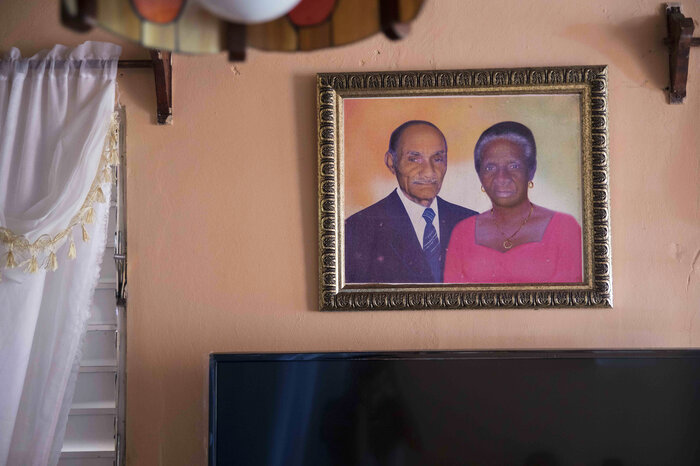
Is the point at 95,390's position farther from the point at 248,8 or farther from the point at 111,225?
the point at 248,8

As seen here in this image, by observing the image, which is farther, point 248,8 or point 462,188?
point 462,188

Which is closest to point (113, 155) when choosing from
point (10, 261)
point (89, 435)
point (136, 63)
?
point (136, 63)

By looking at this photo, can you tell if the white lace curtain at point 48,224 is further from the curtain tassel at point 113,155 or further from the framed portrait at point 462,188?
the framed portrait at point 462,188

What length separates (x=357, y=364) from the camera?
1.76 metres

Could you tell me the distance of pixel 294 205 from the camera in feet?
6.70

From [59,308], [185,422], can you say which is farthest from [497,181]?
[59,308]

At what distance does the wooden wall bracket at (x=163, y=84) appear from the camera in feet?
6.39

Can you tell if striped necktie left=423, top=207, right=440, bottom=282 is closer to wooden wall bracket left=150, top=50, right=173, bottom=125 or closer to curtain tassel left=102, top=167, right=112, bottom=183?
wooden wall bracket left=150, top=50, right=173, bottom=125

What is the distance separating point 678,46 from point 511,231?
791 millimetres

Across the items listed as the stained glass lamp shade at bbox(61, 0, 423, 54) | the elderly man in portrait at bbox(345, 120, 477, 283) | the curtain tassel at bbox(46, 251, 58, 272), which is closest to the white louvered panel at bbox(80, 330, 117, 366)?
the curtain tassel at bbox(46, 251, 58, 272)

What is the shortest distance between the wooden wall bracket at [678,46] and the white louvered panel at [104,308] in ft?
6.55

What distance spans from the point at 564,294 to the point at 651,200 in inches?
17.2

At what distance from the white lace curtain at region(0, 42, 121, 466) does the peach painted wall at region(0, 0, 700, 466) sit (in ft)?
0.40

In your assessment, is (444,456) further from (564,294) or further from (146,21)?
(146,21)
